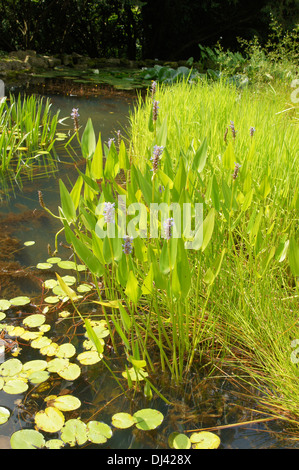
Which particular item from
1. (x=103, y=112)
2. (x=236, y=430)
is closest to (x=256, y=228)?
(x=236, y=430)

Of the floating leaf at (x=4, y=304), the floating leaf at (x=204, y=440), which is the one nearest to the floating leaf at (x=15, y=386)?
the floating leaf at (x=4, y=304)

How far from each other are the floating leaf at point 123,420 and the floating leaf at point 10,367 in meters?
0.42

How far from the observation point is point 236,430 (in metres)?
1.36

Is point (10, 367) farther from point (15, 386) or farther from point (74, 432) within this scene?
point (74, 432)

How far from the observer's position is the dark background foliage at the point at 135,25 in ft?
29.4

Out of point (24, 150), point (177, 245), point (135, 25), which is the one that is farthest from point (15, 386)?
point (135, 25)

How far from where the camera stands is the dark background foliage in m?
8.97

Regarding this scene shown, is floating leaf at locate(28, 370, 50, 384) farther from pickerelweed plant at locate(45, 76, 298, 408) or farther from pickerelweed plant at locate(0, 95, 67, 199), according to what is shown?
pickerelweed plant at locate(0, 95, 67, 199)

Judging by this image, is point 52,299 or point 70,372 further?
point 52,299

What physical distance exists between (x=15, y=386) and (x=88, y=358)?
0.94 feet

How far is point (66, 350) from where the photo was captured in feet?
5.49

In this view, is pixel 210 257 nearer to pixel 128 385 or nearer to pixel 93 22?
pixel 128 385
